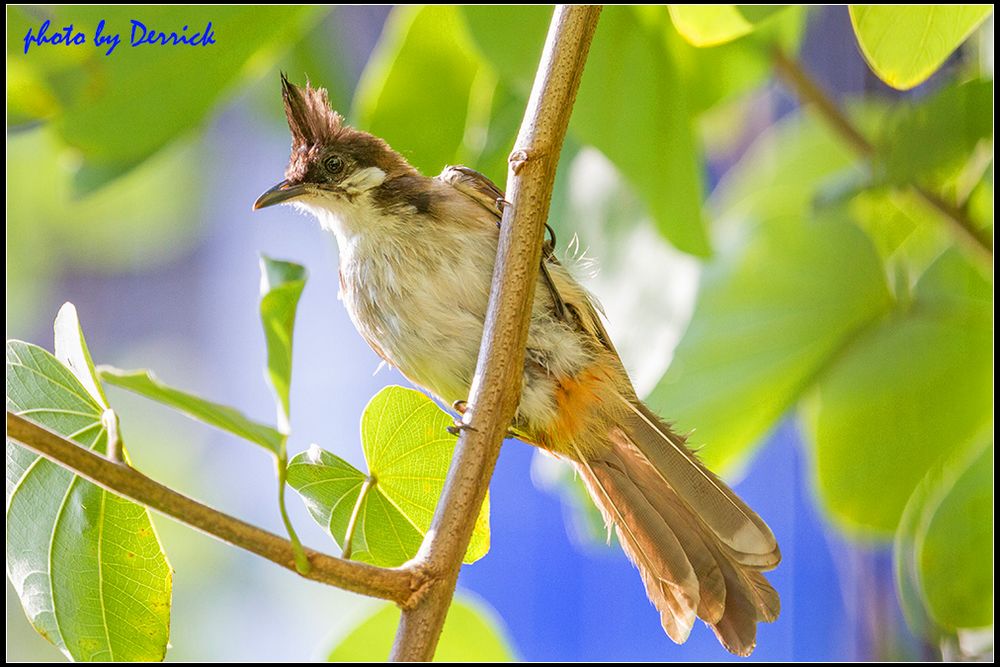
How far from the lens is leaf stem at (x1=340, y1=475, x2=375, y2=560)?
0.64 metres

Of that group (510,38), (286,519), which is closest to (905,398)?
(510,38)

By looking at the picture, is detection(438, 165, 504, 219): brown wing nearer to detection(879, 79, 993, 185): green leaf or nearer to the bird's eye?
the bird's eye

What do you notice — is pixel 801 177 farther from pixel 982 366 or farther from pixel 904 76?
pixel 904 76

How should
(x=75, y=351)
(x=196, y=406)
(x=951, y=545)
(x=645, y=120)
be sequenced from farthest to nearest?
(x=951, y=545), (x=645, y=120), (x=75, y=351), (x=196, y=406)

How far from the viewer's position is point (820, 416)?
129 centimetres

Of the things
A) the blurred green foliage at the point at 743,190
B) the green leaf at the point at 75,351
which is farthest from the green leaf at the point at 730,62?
the green leaf at the point at 75,351

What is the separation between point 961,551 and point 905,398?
0.67 feet

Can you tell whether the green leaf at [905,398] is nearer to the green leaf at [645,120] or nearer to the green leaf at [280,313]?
the green leaf at [645,120]

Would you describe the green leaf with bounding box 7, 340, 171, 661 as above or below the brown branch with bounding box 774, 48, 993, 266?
below


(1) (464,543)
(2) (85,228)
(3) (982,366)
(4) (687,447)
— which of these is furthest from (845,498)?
(2) (85,228)

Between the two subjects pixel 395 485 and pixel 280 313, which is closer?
pixel 280 313

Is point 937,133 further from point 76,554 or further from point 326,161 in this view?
point 76,554

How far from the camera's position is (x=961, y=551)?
122 cm

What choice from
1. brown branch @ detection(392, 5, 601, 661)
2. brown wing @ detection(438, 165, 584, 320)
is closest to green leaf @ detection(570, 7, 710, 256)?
brown wing @ detection(438, 165, 584, 320)
